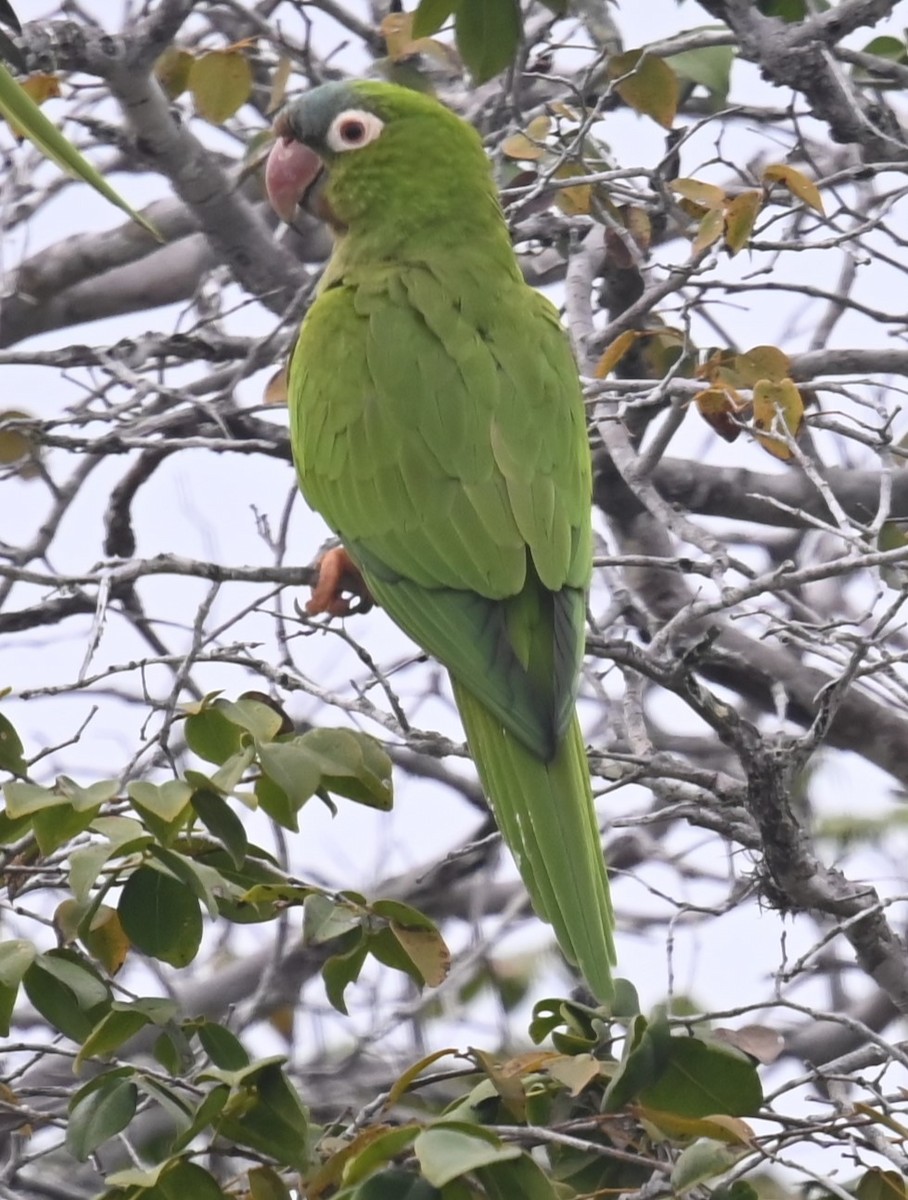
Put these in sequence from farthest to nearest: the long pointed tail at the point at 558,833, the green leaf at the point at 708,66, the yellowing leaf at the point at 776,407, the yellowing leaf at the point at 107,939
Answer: the green leaf at the point at 708,66, the yellowing leaf at the point at 776,407, the long pointed tail at the point at 558,833, the yellowing leaf at the point at 107,939

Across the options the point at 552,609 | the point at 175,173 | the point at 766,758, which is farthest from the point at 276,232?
the point at 766,758

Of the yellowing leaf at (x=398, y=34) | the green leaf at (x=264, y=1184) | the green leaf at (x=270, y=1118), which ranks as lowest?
the green leaf at (x=264, y=1184)

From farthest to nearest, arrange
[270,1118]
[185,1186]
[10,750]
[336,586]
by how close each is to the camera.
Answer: [336,586] < [10,750] < [270,1118] < [185,1186]

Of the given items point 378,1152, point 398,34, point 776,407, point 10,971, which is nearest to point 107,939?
point 10,971

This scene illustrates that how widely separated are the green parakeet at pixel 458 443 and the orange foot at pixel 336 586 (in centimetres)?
8

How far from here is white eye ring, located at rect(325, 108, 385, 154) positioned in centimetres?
343

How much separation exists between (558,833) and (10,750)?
2.81 feet

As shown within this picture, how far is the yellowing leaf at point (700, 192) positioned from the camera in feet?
9.77

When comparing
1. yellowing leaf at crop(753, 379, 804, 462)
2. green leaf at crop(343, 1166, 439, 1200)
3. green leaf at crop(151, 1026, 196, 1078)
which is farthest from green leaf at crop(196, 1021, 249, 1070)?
yellowing leaf at crop(753, 379, 804, 462)

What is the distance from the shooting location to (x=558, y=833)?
8.20 ft

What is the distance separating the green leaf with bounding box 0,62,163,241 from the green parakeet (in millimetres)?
1216

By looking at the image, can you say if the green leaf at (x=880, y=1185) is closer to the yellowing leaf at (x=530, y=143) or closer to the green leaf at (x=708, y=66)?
the yellowing leaf at (x=530, y=143)

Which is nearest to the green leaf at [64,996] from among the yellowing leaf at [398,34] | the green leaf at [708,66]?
the green leaf at [708,66]

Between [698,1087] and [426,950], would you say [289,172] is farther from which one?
[698,1087]
